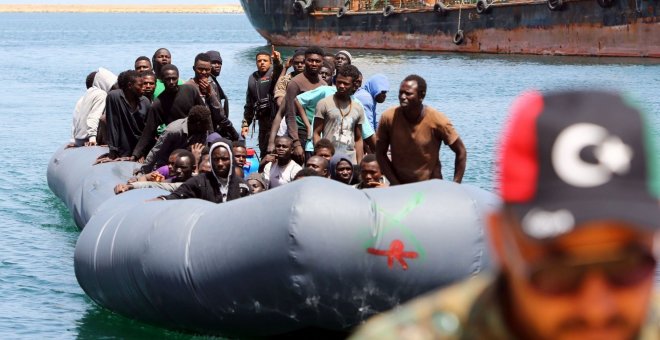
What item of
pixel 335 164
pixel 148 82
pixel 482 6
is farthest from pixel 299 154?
pixel 482 6

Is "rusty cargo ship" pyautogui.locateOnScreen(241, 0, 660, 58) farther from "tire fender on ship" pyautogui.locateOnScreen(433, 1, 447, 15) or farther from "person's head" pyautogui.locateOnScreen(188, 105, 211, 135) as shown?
"person's head" pyautogui.locateOnScreen(188, 105, 211, 135)

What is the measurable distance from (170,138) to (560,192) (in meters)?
9.64

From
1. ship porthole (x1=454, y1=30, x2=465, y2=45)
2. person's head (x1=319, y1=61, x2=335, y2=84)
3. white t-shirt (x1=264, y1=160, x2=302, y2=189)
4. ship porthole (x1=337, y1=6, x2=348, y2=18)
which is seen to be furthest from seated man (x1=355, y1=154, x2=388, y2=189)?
ship porthole (x1=337, y1=6, x2=348, y2=18)

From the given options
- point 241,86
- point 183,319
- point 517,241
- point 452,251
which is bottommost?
point 241,86

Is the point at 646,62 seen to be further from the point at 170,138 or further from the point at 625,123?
the point at 625,123

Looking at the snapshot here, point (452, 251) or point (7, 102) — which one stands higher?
point (452, 251)

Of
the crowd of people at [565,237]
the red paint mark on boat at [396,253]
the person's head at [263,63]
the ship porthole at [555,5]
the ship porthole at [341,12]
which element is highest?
the crowd of people at [565,237]

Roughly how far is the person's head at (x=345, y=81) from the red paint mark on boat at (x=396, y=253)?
11.6ft

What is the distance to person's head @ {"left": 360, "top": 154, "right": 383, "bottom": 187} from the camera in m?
8.55

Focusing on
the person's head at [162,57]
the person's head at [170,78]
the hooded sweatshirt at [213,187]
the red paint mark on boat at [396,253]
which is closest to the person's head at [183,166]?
the hooded sweatshirt at [213,187]

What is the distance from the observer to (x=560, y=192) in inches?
54.5

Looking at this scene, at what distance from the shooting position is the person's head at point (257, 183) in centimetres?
972

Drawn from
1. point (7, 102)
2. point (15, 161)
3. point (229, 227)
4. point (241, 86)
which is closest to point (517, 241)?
point (229, 227)

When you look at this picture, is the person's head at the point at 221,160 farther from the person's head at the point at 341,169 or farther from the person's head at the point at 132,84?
the person's head at the point at 132,84
